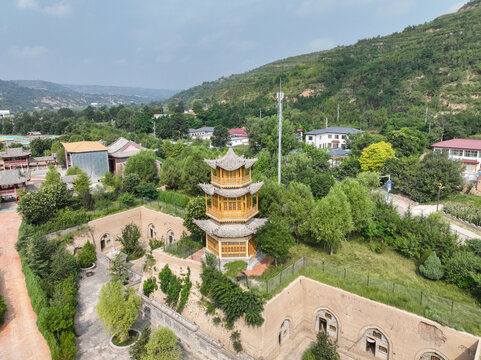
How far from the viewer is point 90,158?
142 feet

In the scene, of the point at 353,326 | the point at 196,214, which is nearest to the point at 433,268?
the point at 353,326

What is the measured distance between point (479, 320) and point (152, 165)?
35580 millimetres

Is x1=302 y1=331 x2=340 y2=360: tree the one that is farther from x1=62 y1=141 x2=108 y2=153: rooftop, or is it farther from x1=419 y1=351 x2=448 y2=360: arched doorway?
x1=62 y1=141 x2=108 y2=153: rooftop

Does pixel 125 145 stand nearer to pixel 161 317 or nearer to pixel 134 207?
pixel 134 207

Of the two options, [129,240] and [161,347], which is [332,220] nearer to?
[161,347]

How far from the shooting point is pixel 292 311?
62.5 feet

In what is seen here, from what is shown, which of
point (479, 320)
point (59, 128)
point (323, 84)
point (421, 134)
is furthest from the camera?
point (323, 84)

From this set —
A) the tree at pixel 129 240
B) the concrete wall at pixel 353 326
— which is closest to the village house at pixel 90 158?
the tree at pixel 129 240

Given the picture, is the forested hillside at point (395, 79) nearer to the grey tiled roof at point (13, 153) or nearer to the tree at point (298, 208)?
the tree at point (298, 208)

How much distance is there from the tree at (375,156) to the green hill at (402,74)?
3229 cm

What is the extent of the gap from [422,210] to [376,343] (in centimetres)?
1831

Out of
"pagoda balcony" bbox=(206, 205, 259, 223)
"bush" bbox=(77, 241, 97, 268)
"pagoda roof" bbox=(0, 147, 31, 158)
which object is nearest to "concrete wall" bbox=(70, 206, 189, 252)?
"bush" bbox=(77, 241, 97, 268)

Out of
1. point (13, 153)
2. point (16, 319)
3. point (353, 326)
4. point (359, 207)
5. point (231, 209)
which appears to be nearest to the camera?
point (353, 326)

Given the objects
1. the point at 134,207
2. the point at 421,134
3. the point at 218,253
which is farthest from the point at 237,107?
the point at 218,253
